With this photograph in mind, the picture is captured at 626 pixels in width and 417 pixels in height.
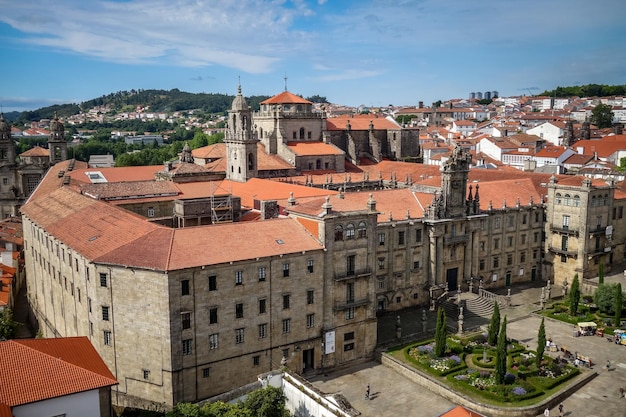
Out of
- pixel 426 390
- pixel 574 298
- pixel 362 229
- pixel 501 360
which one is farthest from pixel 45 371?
pixel 574 298

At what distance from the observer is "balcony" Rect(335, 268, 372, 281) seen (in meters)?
50.6

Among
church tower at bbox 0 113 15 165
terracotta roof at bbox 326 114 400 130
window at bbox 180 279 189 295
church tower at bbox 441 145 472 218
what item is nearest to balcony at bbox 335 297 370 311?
window at bbox 180 279 189 295

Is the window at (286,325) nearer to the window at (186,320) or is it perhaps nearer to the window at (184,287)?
the window at (186,320)

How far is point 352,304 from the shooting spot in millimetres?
51594

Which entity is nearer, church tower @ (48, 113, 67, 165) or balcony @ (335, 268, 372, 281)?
balcony @ (335, 268, 372, 281)

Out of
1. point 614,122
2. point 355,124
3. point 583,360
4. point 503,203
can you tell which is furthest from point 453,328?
point 614,122

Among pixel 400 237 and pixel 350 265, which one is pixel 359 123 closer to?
pixel 400 237

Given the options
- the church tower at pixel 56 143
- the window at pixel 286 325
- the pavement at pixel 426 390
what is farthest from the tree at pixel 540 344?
the church tower at pixel 56 143

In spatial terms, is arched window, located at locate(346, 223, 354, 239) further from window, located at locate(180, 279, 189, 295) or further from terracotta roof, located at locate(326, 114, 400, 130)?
terracotta roof, located at locate(326, 114, 400, 130)

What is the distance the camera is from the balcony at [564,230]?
7281 centimetres

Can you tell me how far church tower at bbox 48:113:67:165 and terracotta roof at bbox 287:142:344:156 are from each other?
54.5m

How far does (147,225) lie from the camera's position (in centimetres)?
4709

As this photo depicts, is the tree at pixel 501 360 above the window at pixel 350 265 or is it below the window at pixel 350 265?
below

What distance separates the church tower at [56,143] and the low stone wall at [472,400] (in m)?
92.6
